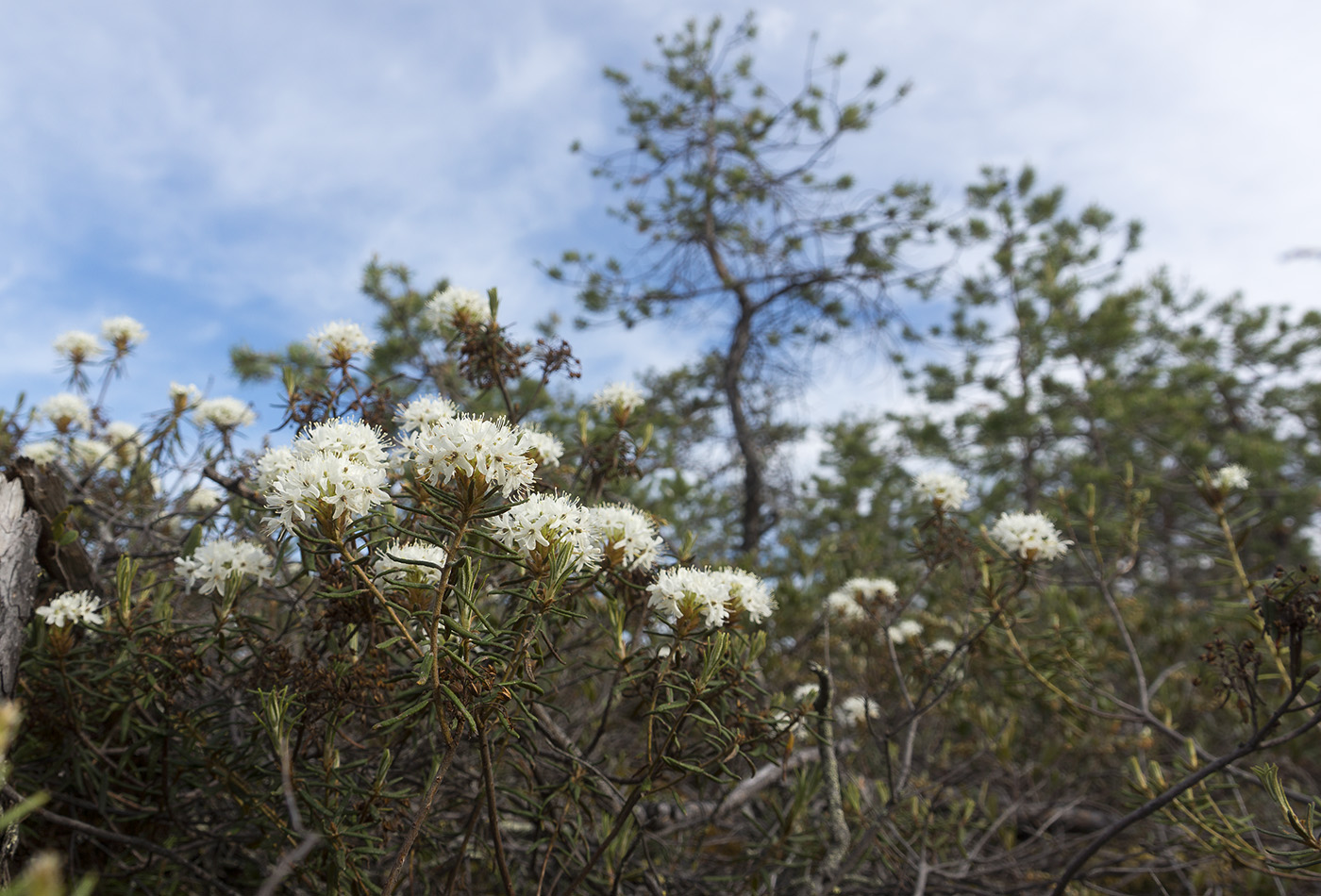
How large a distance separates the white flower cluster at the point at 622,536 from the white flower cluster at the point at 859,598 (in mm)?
1548

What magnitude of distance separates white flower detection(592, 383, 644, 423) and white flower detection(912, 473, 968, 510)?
122 cm

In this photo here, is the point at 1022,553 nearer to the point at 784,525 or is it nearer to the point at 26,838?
the point at 26,838

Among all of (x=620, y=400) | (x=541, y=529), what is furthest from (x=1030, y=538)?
(x=541, y=529)

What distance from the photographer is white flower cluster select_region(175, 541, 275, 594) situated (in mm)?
1881

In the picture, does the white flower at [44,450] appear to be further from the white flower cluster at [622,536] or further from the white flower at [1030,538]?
the white flower at [1030,538]

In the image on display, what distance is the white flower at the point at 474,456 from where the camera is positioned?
1.31 metres

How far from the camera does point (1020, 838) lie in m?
4.28

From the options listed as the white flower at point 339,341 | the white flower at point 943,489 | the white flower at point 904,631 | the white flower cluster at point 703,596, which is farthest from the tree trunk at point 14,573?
the white flower at point 904,631

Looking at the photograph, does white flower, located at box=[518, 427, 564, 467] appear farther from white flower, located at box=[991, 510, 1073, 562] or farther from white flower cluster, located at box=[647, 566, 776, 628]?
white flower, located at box=[991, 510, 1073, 562]

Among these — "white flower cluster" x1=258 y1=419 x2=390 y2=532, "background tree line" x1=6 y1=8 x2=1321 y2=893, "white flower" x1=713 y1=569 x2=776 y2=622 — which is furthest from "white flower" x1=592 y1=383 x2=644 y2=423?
"white flower cluster" x1=258 y1=419 x2=390 y2=532

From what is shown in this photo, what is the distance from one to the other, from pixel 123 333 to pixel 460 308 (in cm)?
241

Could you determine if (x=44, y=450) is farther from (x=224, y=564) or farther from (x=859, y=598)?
(x=859, y=598)

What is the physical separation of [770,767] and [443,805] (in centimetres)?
137

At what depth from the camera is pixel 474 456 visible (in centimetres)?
131
